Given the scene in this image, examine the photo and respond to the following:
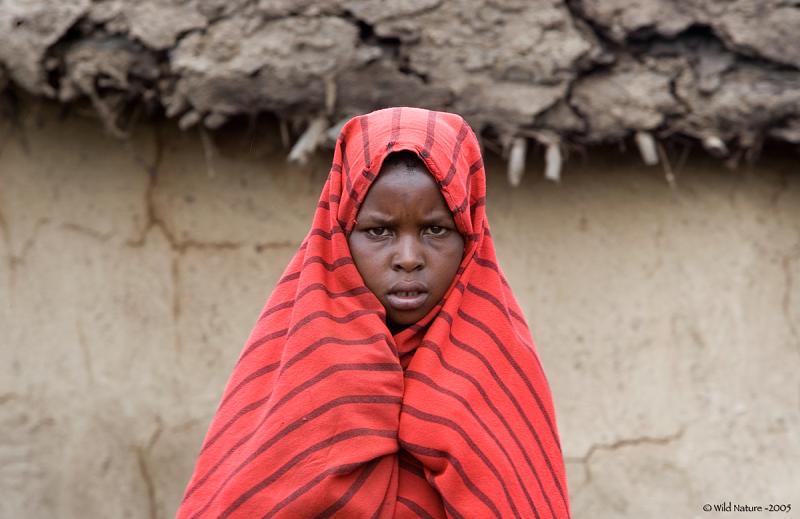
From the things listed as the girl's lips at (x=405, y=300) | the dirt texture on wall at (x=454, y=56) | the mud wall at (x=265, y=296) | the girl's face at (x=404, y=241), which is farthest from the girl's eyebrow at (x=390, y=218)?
the mud wall at (x=265, y=296)

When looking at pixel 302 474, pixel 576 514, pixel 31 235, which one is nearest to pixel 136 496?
pixel 31 235

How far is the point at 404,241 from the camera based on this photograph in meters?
1.96

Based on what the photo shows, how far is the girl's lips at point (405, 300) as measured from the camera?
1.96 meters

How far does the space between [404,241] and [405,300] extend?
109 millimetres

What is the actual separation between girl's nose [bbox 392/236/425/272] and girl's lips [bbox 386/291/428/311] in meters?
0.05

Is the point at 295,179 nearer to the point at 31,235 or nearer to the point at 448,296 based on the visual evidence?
the point at 31,235

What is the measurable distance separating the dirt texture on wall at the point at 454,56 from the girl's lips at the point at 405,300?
1.54 metres

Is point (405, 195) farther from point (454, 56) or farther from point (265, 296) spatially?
point (265, 296)

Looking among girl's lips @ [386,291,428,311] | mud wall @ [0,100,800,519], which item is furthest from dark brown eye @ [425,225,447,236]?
mud wall @ [0,100,800,519]

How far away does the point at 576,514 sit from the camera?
3797mm

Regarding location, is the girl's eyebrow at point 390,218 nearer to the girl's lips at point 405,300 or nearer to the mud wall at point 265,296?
the girl's lips at point 405,300

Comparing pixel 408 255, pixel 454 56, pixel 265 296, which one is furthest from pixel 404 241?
pixel 265 296

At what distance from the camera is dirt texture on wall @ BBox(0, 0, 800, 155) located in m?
3.36

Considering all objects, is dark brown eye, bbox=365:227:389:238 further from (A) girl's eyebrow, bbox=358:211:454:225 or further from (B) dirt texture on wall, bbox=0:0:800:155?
(B) dirt texture on wall, bbox=0:0:800:155
